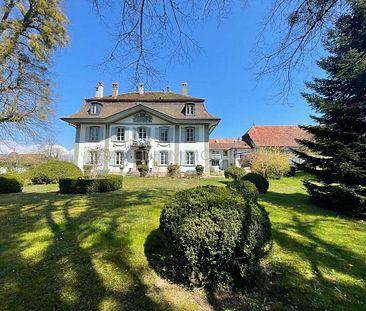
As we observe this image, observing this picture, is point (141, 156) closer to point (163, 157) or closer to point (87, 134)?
point (163, 157)

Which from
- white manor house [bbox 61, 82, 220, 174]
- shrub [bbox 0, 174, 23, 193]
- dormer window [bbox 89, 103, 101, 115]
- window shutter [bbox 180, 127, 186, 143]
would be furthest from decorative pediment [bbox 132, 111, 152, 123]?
shrub [bbox 0, 174, 23, 193]

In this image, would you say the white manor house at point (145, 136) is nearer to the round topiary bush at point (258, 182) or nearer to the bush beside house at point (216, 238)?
the round topiary bush at point (258, 182)

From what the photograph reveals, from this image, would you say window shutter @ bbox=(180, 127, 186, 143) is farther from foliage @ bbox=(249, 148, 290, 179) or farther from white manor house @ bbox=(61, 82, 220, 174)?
foliage @ bbox=(249, 148, 290, 179)

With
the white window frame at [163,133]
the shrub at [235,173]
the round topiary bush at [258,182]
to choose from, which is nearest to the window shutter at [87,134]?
the white window frame at [163,133]

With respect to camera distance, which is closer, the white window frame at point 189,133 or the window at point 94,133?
the window at point 94,133

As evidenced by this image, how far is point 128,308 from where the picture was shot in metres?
2.79

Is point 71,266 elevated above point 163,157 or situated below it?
below

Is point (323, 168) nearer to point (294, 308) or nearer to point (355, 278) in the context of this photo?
point (355, 278)

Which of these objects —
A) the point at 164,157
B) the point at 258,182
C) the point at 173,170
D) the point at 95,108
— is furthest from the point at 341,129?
the point at 95,108

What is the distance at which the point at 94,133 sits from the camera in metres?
25.1

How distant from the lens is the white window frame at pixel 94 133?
24953 mm

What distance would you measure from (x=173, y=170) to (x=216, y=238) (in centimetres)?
1983

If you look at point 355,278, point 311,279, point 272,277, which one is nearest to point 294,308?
point 272,277

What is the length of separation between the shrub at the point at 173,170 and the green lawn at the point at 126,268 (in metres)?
16.3
